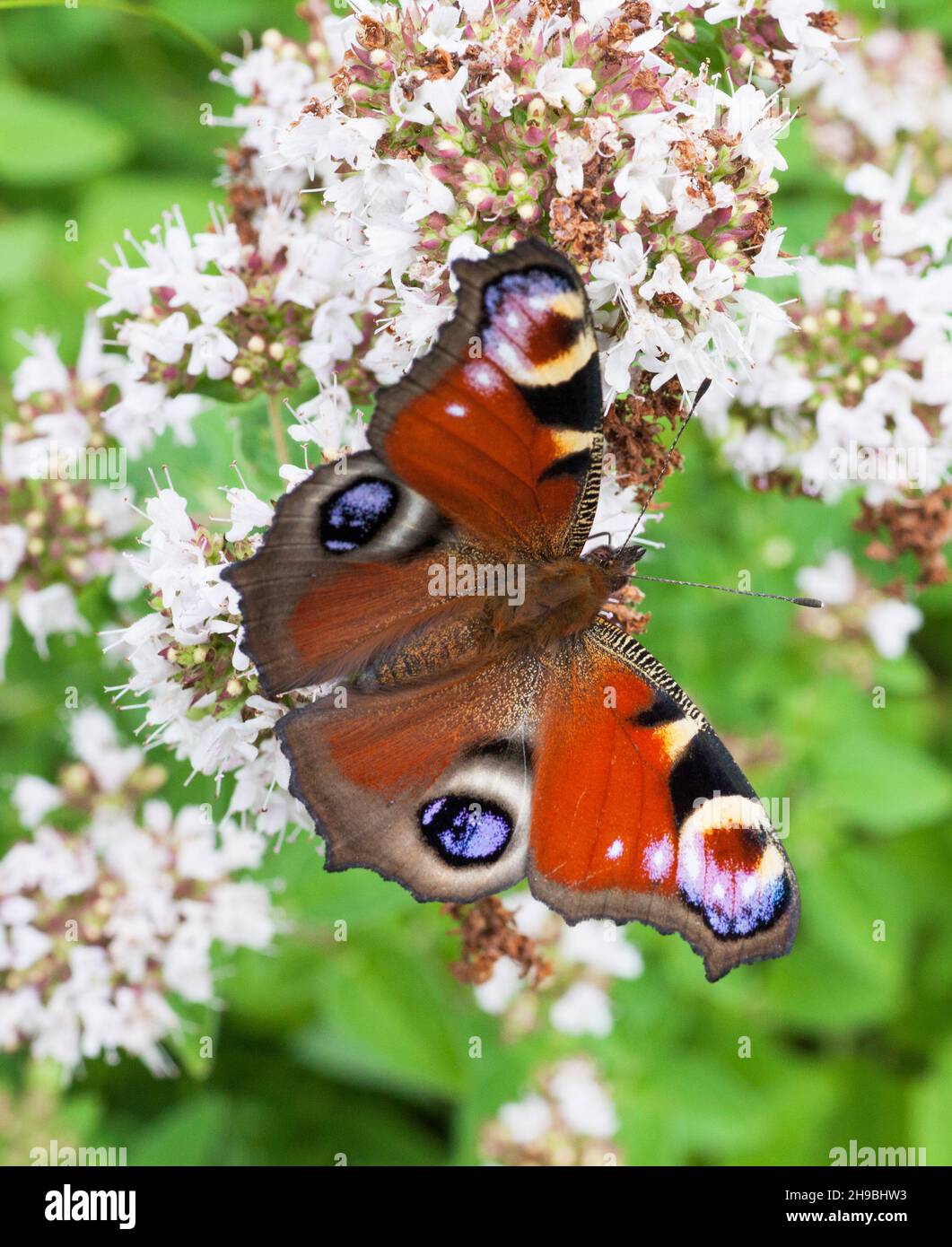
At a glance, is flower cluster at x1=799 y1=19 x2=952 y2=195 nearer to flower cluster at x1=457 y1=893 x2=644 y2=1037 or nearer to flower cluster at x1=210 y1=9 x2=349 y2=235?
flower cluster at x1=210 y1=9 x2=349 y2=235

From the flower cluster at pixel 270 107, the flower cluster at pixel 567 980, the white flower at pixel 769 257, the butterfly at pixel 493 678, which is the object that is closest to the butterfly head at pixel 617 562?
the butterfly at pixel 493 678

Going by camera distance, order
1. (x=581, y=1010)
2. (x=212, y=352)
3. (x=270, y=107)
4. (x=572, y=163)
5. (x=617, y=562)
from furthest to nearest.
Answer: (x=581, y=1010)
(x=270, y=107)
(x=212, y=352)
(x=617, y=562)
(x=572, y=163)

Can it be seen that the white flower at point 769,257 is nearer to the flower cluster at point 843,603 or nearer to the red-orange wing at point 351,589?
the red-orange wing at point 351,589

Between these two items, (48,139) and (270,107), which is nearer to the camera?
(270,107)

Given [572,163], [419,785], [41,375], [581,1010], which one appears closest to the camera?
[572,163]

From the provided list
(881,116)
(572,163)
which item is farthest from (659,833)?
(881,116)

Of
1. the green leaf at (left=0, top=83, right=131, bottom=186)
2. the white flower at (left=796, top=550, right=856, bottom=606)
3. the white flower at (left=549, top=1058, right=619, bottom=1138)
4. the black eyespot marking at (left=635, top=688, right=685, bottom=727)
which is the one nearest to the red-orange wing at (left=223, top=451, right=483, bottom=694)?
the black eyespot marking at (left=635, top=688, right=685, bottom=727)

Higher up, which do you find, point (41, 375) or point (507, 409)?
point (41, 375)

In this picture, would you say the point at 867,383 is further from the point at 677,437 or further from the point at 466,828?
the point at 466,828
